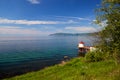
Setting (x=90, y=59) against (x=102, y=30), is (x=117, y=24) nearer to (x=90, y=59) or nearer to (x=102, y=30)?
(x=102, y=30)

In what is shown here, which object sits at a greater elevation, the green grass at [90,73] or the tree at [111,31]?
the tree at [111,31]

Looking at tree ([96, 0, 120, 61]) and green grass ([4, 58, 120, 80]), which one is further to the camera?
green grass ([4, 58, 120, 80])

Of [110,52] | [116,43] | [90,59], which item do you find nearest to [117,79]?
[110,52]

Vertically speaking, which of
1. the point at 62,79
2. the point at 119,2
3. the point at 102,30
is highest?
the point at 119,2

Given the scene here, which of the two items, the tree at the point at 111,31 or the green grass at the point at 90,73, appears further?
the green grass at the point at 90,73

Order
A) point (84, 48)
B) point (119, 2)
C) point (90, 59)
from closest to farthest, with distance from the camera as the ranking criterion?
point (119, 2)
point (90, 59)
point (84, 48)

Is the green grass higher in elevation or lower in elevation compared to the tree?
lower

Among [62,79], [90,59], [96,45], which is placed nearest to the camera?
[96,45]

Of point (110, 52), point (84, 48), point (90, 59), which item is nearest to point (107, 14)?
point (110, 52)

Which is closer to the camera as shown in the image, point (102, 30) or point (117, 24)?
point (117, 24)

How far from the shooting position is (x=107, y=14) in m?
13.9

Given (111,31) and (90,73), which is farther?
(90,73)

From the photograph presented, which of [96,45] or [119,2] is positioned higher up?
[119,2]

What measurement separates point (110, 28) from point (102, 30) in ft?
3.80
